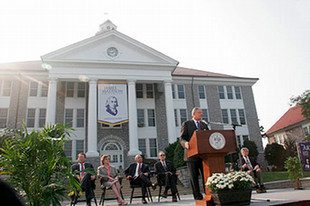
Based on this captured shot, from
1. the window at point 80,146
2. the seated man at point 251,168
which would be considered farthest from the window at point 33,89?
the seated man at point 251,168

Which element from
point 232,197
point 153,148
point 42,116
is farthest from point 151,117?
point 232,197

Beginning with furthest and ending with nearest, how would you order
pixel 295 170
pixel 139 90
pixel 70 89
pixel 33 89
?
pixel 139 90 < pixel 70 89 < pixel 33 89 < pixel 295 170

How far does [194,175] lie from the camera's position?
5.36m

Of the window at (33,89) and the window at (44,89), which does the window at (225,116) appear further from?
the window at (33,89)

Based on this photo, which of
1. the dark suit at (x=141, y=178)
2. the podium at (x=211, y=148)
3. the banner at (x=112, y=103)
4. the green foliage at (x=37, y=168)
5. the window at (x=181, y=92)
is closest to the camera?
the green foliage at (x=37, y=168)

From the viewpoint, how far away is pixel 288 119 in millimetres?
40188

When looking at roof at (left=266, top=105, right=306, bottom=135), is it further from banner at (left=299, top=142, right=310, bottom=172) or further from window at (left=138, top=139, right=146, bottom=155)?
banner at (left=299, top=142, right=310, bottom=172)

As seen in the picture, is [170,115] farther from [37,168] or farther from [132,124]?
[37,168]

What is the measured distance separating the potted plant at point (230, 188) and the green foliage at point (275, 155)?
79.5 ft

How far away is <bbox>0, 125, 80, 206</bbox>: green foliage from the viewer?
457 centimetres

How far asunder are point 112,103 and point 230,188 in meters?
17.4

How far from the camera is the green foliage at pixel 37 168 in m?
4.57

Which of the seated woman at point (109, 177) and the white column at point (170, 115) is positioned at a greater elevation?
the white column at point (170, 115)

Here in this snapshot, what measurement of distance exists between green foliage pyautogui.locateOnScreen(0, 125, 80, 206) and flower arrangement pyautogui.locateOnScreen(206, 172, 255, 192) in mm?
2405
